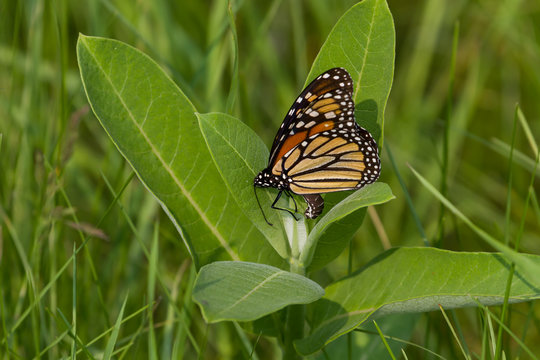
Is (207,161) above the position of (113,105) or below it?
below

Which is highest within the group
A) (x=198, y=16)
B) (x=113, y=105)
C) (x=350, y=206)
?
(x=198, y=16)

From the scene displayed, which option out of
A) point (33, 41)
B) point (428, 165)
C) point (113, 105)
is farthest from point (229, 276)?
point (428, 165)

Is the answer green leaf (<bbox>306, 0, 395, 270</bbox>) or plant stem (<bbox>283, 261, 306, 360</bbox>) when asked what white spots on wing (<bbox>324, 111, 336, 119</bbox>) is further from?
plant stem (<bbox>283, 261, 306, 360</bbox>)

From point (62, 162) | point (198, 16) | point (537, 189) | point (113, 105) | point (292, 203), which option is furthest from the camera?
point (198, 16)

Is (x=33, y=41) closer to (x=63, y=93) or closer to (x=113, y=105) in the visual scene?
(x=63, y=93)

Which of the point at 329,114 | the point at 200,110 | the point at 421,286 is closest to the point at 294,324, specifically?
the point at 421,286

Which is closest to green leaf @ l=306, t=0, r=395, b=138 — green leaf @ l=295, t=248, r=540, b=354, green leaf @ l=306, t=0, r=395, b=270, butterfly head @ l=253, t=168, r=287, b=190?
green leaf @ l=306, t=0, r=395, b=270
